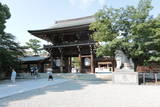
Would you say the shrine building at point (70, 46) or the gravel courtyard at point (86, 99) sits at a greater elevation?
the shrine building at point (70, 46)

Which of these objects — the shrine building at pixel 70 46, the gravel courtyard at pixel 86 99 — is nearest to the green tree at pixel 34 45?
the shrine building at pixel 70 46

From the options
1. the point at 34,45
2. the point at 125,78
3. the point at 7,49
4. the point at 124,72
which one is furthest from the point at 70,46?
the point at 34,45

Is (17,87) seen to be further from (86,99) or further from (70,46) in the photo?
(70,46)

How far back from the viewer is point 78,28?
16891 millimetres

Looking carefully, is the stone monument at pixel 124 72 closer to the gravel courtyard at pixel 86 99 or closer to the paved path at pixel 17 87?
the gravel courtyard at pixel 86 99

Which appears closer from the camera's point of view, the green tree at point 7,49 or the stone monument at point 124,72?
the stone monument at point 124,72

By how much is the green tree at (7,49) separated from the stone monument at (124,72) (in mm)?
10910

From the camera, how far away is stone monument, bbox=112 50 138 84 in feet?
35.6

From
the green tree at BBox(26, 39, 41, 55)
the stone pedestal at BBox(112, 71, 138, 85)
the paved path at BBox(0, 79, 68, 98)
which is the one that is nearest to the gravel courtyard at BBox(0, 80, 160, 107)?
the paved path at BBox(0, 79, 68, 98)

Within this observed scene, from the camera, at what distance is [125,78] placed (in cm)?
1108

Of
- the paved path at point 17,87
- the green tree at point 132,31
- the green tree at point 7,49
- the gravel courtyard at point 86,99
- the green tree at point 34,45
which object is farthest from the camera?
the green tree at point 34,45

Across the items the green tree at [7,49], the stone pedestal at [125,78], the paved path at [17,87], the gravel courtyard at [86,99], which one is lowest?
the paved path at [17,87]

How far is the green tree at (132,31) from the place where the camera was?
10.7m

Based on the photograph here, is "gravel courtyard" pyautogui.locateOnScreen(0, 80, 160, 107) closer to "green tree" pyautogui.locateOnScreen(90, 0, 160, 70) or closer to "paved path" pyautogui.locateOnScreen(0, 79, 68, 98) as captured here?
"paved path" pyautogui.locateOnScreen(0, 79, 68, 98)
